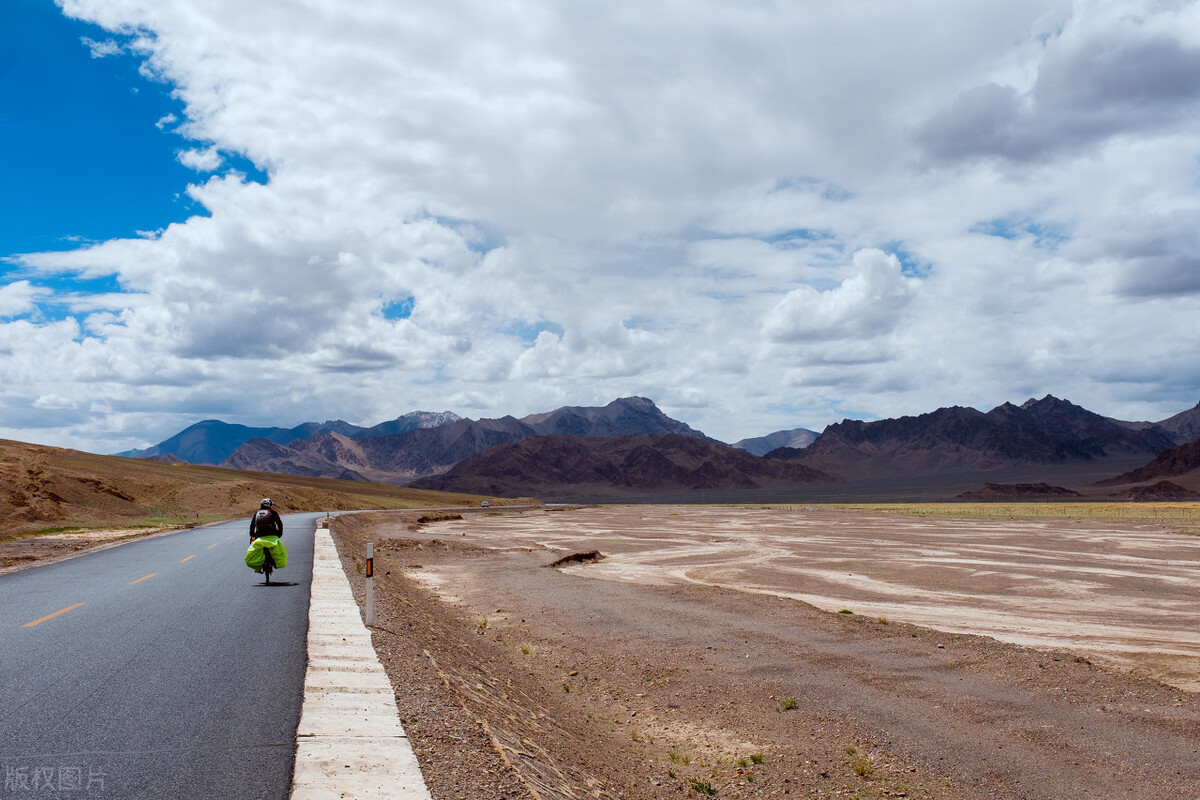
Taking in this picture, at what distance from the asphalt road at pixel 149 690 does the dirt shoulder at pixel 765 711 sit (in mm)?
1423

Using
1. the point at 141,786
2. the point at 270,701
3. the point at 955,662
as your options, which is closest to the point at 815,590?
the point at 955,662

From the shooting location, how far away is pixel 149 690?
835 cm

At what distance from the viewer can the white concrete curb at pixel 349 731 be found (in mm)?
6113

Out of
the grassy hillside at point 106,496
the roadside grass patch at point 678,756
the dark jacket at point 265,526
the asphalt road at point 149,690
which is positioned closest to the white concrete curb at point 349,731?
the asphalt road at point 149,690

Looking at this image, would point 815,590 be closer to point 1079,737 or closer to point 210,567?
point 1079,737

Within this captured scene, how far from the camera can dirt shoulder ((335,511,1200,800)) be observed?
912 centimetres

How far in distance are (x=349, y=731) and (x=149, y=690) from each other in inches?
103

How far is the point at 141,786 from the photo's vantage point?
5.90 metres

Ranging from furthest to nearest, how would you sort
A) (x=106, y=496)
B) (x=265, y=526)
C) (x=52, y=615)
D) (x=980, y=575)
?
(x=106, y=496)
(x=980, y=575)
(x=265, y=526)
(x=52, y=615)

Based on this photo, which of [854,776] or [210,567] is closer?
[854,776]

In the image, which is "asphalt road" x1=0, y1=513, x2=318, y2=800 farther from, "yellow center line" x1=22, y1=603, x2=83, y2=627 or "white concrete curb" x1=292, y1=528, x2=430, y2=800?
"white concrete curb" x1=292, y1=528, x2=430, y2=800

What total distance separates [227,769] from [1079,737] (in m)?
10.8

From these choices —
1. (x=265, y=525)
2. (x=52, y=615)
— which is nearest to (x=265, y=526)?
(x=265, y=525)

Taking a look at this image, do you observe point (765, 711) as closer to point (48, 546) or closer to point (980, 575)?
point (980, 575)
